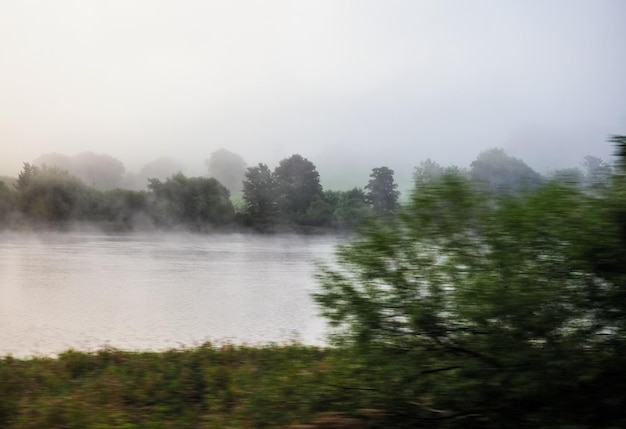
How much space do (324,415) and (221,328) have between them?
22.4ft

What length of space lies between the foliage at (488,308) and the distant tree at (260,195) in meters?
16.7

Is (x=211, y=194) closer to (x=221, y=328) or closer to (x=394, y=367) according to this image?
(x=221, y=328)

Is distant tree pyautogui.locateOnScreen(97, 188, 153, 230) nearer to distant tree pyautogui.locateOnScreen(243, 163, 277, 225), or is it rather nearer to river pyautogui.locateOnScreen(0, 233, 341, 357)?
river pyautogui.locateOnScreen(0, 233, 341, 357)

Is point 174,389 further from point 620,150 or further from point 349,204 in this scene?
point 349,204

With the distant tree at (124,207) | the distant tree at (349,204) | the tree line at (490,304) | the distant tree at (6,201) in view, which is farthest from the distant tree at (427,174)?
the distant tree at (6,201)

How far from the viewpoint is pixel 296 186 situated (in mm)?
20516

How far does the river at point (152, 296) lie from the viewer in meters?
10.3

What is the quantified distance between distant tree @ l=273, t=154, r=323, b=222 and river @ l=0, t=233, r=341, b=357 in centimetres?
114

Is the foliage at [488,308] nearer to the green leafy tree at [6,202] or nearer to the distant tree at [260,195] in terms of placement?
the distant tree at [260,195]

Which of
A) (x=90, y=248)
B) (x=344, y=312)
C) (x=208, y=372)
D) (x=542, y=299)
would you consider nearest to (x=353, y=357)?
(x=344, y=312)

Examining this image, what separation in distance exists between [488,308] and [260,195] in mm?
18019

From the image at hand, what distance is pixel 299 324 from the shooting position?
11219 mm

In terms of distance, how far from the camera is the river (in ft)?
33.8

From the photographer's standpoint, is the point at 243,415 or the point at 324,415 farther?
the point at 243,415
